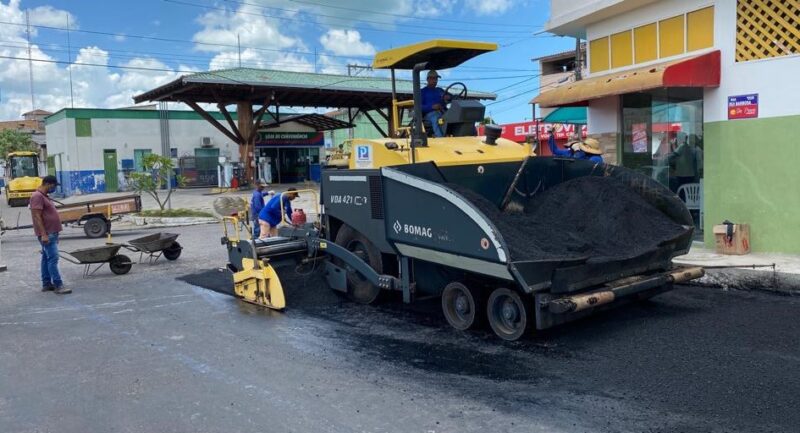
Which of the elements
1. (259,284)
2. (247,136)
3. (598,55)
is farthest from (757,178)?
(247,136)

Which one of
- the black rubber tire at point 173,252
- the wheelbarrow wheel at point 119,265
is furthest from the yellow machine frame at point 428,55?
the black rubber tire at point 173,252

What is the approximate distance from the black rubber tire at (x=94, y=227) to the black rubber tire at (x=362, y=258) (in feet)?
35.6

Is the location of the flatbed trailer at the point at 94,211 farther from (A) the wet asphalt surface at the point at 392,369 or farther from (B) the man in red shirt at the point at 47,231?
(A) the wet asphalt surface at the point at 392,369

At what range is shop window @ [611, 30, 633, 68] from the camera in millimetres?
10359

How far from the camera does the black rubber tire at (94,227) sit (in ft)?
52.1

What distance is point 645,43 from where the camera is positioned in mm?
10047

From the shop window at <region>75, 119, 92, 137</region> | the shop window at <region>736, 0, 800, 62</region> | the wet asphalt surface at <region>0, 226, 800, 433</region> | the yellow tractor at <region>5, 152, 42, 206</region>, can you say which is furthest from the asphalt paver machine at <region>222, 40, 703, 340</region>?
the shop window at <region>75, 119, 92, 137</region>

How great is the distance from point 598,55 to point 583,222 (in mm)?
5958

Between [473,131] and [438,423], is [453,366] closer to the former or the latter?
[438,423]

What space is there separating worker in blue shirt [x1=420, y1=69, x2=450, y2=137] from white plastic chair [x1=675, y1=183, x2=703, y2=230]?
4.71 meters

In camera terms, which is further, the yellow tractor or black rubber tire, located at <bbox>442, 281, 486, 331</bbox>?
the yellow tractor

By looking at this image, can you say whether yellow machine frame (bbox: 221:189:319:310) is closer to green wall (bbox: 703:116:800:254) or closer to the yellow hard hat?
the yellow hard hat

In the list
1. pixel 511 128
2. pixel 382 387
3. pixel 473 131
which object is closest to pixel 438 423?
pixel 382 387

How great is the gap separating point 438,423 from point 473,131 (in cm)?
422
